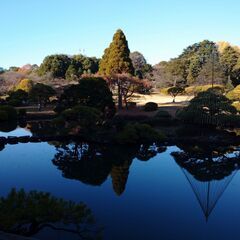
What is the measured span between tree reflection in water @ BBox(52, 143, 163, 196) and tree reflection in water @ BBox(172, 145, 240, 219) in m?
1.64

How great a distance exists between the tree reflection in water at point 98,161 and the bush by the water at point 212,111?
5.01m

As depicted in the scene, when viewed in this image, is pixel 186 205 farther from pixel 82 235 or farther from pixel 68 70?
pixel 68 70

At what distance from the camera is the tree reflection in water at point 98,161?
1215cm

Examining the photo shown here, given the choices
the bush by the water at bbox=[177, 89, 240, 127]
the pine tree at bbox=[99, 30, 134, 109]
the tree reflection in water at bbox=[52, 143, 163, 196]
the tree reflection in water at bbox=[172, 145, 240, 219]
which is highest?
the pine tree at bbox=[99, 30, 134, 109]

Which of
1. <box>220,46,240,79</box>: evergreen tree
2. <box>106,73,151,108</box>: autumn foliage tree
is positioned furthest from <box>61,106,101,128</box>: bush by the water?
<box>220,46,240,79</box>: evergreen tree

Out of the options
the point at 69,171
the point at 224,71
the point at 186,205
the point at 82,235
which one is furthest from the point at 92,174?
the point at 224,71

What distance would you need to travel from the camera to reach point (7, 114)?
26.3 metres

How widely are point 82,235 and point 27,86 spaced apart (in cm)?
3396

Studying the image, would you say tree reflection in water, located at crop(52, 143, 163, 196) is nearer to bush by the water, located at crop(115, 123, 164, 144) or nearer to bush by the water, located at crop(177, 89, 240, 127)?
bush by the water, located at crop(115, 123, 164, 144)

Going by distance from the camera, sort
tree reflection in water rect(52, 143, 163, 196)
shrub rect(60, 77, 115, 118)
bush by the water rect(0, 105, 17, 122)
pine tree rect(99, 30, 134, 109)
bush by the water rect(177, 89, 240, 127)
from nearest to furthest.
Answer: tree reflection in water rect(52, 143, 163, 196), bush by the water rect(177, 89, 240, 127), shrub rect(60, 77, 115, 118), bush by the water rect(0, 105, 17, 122), pine tree rect(99, 30, 134, 109)

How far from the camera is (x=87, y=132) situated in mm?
19500

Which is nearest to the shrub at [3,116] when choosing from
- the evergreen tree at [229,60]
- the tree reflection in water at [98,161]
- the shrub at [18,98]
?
the shrub at [18,98]

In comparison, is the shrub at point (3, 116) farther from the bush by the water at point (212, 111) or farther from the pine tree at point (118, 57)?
the bush by the water at point (212, 111)

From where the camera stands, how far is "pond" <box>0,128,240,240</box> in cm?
794
